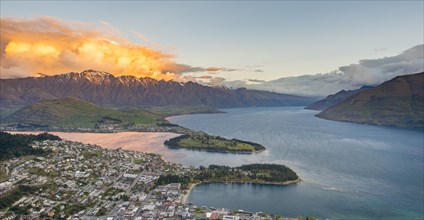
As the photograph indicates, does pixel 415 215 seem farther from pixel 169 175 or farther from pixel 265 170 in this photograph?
pixel 169 175

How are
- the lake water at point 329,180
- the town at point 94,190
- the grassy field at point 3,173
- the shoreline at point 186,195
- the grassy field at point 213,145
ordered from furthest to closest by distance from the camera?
the grassy field at point 213,145 < the grassy field at point 3,173 < the shoreline at point 186,195 < the lake water at point 329,180 < the town at point 94,190

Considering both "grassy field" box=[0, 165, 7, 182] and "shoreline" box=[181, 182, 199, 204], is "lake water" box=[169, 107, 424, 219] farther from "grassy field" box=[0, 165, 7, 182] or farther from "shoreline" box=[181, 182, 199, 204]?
"grassy field" box=[0, 165, 7, 182]

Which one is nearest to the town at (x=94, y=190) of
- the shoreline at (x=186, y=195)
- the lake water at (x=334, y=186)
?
the shoreline at (x=186, y=195)

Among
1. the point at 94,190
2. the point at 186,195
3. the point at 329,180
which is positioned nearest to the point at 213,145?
the point at 329,180

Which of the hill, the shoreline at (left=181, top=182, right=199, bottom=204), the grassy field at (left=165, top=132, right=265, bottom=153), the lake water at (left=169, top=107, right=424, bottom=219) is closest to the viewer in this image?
the lake water at (left=169, top=107, right=424, bottom=219)

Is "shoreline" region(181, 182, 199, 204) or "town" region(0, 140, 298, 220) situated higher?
"town" region(0, 140, 298, 220)

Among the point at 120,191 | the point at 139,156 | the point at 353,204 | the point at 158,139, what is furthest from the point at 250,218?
the point at 158,139

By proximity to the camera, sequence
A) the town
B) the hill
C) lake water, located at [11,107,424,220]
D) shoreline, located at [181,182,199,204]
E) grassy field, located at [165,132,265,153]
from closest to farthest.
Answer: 1. the town
2. lake water, located at [11,107,424,220]
3. shoreline, located at [181,182,199,204]
4. the hill
5. grassy field, located at [165,132,265,153]


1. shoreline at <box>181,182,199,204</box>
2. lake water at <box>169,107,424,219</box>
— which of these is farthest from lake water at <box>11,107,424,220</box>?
shoreline at <box>181,182,199,204</box>

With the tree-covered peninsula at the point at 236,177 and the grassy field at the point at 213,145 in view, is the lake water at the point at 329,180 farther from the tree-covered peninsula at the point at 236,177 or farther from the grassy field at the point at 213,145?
the grassy field at the point at 213,145
